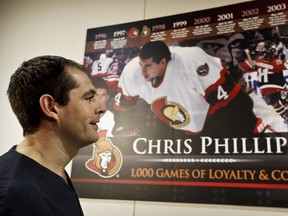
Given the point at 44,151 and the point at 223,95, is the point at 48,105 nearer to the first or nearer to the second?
the point at 44,151

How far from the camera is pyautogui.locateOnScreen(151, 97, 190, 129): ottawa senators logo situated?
1776 millimetres

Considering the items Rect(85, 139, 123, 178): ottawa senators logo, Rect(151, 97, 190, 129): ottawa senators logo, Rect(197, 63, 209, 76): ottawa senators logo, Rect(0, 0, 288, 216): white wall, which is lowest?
Rect(85, 139, 123, 178): ottawa senators logo

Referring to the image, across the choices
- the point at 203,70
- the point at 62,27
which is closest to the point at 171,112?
the point at 203,70

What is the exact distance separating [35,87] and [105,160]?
97 cm

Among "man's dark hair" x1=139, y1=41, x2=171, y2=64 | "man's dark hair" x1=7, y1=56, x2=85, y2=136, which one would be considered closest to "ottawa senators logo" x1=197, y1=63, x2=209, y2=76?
"man's dark hair" x1=139, y1=41, x2=171, y2=64

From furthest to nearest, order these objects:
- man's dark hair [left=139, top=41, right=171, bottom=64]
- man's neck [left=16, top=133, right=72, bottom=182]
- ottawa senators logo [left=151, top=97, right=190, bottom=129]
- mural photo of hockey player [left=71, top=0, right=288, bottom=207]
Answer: man's dark hair [left=139, top=41, right=171, bottom=64] < ottawa senators logo [left=151, top=97, right=190, bottom=129] < mural photo of hockey player [left=71, top=0, right=288, bottom=207] < man's neck [left=16, top=133, right=72, bottom=182]

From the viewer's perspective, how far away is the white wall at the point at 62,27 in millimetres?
1858

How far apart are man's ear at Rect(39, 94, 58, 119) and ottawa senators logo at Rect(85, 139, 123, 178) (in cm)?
88

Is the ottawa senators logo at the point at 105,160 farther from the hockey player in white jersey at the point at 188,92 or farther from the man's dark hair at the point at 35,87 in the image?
the man's dark hair at the point at 35,87

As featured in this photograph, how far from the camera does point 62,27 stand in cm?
236

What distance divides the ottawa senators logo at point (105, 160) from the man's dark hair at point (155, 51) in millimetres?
619

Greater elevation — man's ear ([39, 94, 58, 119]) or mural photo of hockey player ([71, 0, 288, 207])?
mural photo of hockey player ([71, 0, 288, 207])

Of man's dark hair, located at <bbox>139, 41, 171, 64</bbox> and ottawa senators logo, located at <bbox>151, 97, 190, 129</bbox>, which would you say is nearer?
ottawa senators logo, located at <bbox>151, 97, 190, 129</bbox>

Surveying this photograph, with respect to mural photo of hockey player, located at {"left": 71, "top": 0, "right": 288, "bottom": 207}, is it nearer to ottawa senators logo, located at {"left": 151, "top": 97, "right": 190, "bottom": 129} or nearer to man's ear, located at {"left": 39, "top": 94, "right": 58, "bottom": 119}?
ottawa senators logo, located at {"left": 151, "top": 97, "right": 190, "bottom": 129}
